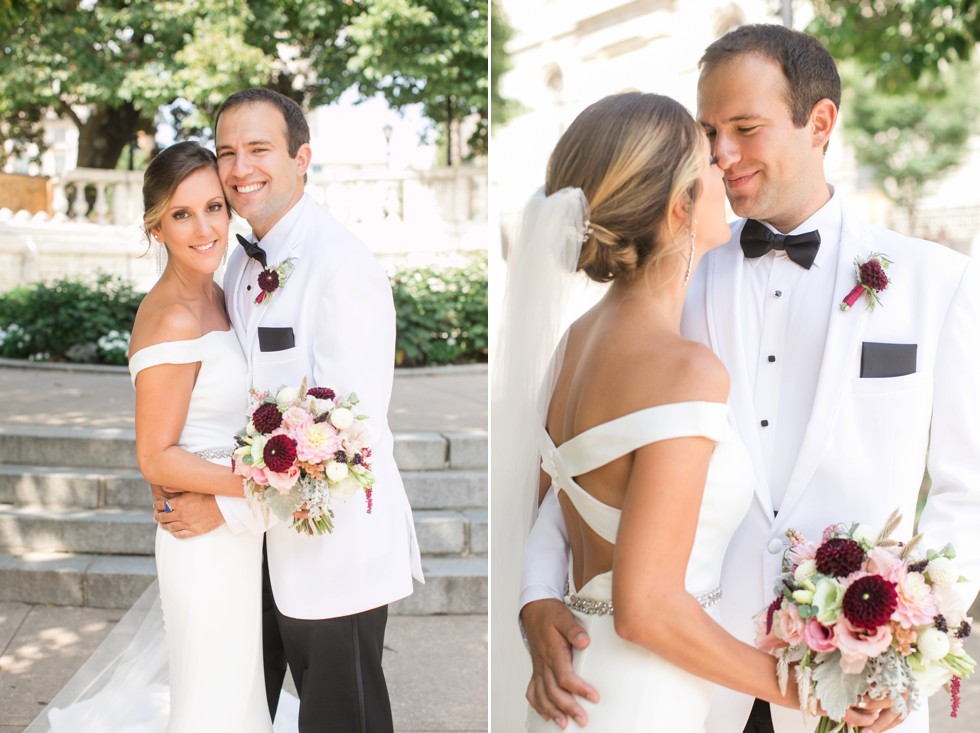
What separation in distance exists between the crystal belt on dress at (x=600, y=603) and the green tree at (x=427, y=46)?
14688 mm

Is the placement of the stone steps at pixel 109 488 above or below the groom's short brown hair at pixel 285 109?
below

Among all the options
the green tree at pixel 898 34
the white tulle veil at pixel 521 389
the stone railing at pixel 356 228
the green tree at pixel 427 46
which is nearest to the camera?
the white tulle veil at pixel 521 389

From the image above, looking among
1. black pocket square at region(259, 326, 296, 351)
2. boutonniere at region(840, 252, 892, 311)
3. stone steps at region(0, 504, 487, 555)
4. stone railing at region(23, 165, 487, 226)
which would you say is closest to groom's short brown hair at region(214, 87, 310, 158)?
black pocket square at region(259, 326, 296, 351)

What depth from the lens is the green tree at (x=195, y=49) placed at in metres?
15.7

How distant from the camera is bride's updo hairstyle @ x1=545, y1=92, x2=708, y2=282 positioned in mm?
1957

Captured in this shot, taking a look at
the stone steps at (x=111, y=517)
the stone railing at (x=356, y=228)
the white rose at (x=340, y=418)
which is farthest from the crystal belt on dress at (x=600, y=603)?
the stone railing at (x=356, y=228)

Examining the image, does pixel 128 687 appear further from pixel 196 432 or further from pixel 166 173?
pixel 166 173

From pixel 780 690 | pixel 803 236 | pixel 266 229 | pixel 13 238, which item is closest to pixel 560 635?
pixel 780 690

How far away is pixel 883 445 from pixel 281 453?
145 centimetres

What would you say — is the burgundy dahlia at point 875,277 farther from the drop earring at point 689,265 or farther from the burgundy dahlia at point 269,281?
the burgundy dahlia at point 269,281

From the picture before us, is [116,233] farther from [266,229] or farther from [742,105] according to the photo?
[742,105]

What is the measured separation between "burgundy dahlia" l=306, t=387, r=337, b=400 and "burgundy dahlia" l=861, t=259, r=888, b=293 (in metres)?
1.38

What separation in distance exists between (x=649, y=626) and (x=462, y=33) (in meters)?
15.4

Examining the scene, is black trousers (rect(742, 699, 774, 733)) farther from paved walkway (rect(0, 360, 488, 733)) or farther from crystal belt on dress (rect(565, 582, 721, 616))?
paved walkway (rect(0, 360, 488, 733))
